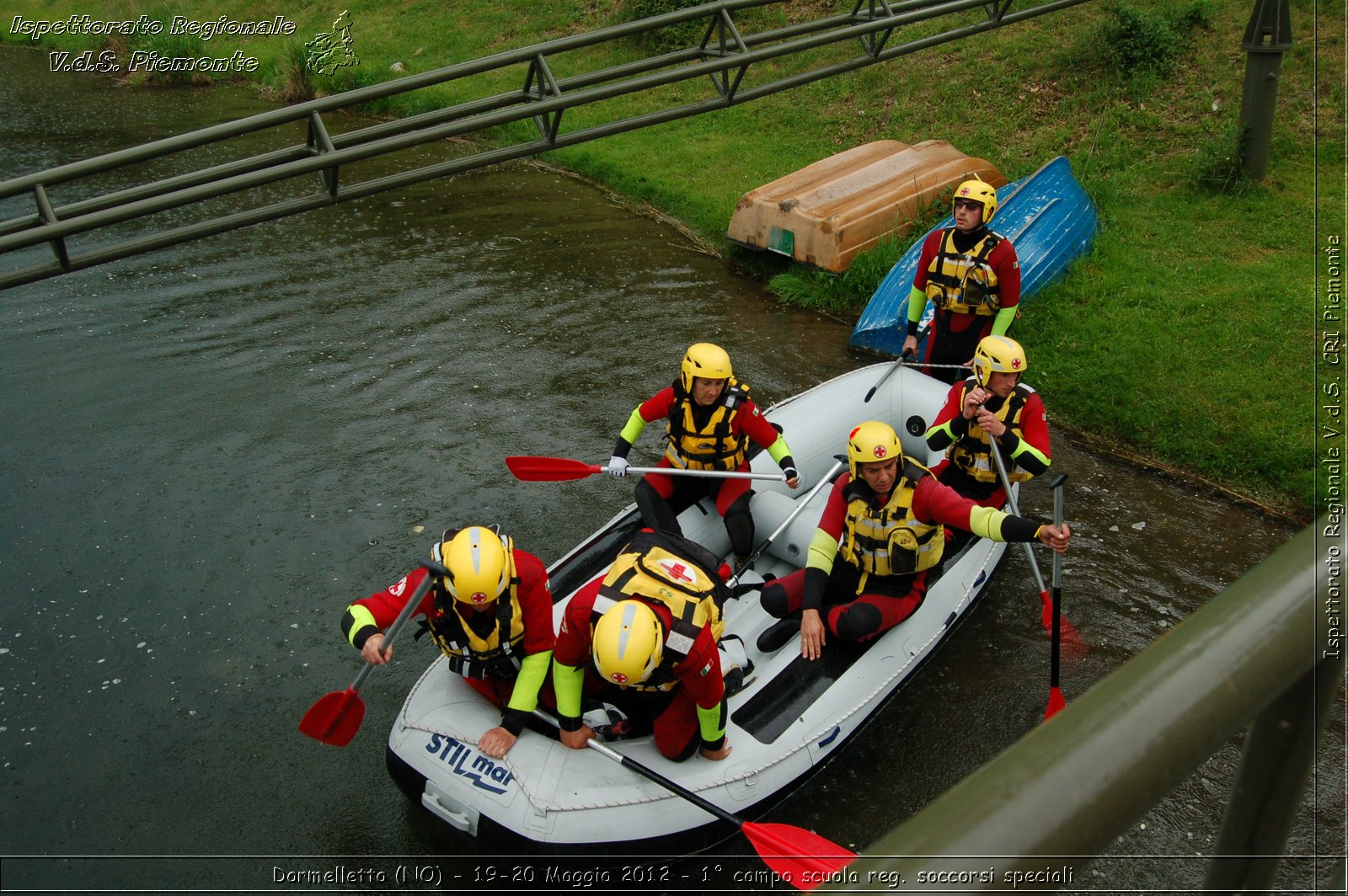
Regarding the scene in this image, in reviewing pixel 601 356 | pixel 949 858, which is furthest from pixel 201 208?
pixel 949 858

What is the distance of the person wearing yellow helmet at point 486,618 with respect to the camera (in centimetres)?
437

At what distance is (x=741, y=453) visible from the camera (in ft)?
19.6

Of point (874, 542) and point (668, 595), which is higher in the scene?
point (668, 595)

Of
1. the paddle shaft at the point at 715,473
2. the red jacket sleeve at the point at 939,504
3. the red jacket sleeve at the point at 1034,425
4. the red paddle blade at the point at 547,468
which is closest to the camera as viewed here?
the red jacket sleeve at the point at 939,504

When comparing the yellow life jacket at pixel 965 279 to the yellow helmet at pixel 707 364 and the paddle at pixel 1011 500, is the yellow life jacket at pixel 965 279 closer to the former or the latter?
the paddle at pixel 1011 500

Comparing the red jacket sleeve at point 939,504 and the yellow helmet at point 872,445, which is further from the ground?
the yellow helmet at point 872,445

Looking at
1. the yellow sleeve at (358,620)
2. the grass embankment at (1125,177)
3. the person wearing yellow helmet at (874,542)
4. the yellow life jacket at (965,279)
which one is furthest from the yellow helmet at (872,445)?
the grass embankment at (1125,177)

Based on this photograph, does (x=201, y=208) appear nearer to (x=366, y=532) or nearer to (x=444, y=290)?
(x=444, y=290)

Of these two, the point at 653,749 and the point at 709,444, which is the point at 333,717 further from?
the point at 709,444

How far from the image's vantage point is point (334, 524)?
7121 mm

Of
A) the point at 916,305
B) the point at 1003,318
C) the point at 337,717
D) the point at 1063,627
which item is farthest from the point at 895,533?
the point at 337,717

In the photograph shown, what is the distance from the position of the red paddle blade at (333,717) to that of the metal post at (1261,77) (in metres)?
9.30

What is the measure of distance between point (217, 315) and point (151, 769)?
612 cm

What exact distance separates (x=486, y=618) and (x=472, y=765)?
24.9 inches
